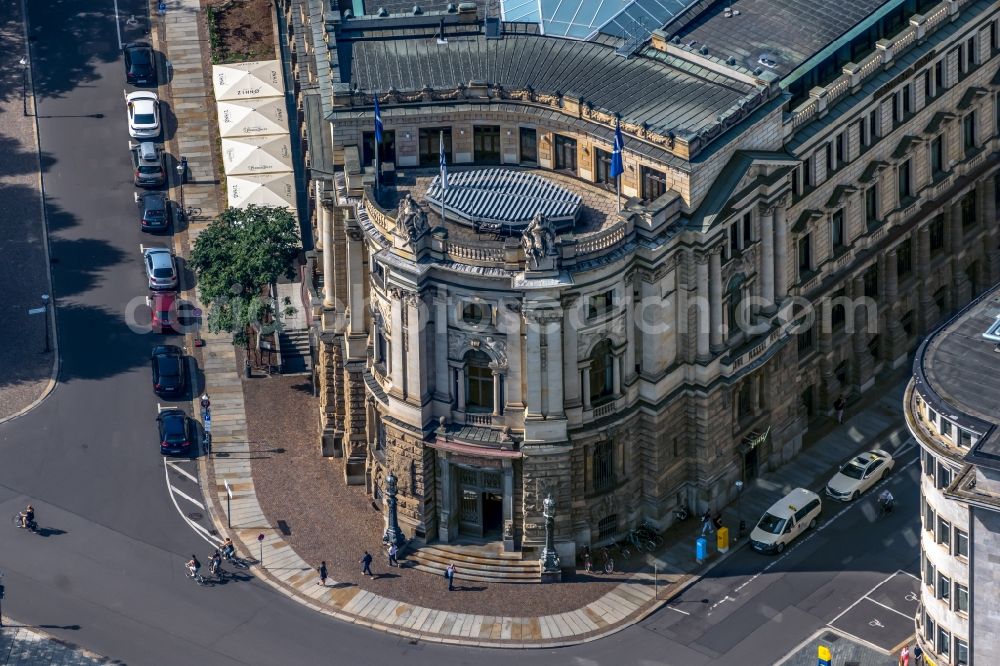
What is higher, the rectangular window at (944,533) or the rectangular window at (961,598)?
the rectangular window at (944,533)

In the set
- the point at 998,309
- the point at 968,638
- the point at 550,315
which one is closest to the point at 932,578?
the point at 968,638

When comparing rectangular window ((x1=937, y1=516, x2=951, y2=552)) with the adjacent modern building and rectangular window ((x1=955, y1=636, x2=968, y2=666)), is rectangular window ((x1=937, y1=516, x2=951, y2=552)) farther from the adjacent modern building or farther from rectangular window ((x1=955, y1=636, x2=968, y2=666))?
rectangular window ((x1=955, y1=636, x2=968, y2=666))

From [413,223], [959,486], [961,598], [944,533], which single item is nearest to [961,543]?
[944,533]

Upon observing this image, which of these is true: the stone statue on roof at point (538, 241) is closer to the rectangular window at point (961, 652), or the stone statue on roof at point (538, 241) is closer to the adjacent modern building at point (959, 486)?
the adjacent modern building at point (959, 486)

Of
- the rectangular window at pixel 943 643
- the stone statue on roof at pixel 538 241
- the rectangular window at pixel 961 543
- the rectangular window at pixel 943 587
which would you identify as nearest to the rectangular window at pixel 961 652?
the rectangular window at pixel 943 643

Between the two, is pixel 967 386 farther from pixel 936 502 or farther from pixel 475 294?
pixel 475 294

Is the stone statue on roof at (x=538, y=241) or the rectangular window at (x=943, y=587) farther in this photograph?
the stone statue on roof at (x=538, y=241)
